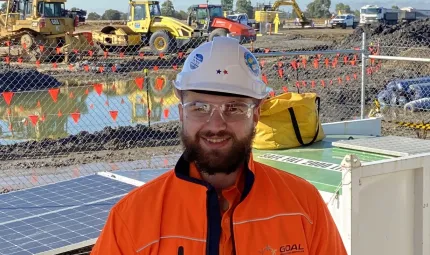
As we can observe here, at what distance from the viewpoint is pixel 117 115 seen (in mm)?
15695

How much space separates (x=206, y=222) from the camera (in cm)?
217

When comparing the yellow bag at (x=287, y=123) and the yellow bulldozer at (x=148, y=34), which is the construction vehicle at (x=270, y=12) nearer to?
the yellow bulldozer at (x=148, y=34)

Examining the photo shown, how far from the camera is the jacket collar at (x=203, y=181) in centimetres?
222

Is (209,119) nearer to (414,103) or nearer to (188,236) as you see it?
(188,236)

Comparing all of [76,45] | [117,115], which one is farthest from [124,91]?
Answer: [76,45]

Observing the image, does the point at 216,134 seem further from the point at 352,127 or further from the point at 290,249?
the point at 352,127

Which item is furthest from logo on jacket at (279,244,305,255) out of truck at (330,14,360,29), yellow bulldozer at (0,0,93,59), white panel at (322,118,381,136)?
truck at (330,14,360,29)

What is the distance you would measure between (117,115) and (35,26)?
1396cm

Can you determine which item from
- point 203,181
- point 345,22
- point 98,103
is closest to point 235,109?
point 203,181

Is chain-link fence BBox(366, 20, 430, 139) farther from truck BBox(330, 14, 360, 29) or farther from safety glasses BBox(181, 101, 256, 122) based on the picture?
truck BBox(330, 14, 360, 29)

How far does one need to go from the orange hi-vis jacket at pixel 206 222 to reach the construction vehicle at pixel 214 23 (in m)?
27.7

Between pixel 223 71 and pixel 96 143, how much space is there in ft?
33.9

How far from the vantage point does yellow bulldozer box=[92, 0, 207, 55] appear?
29328 mm

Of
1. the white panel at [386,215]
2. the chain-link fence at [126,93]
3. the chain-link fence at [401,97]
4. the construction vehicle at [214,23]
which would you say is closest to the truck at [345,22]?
the chain-link fence at [126,93]
